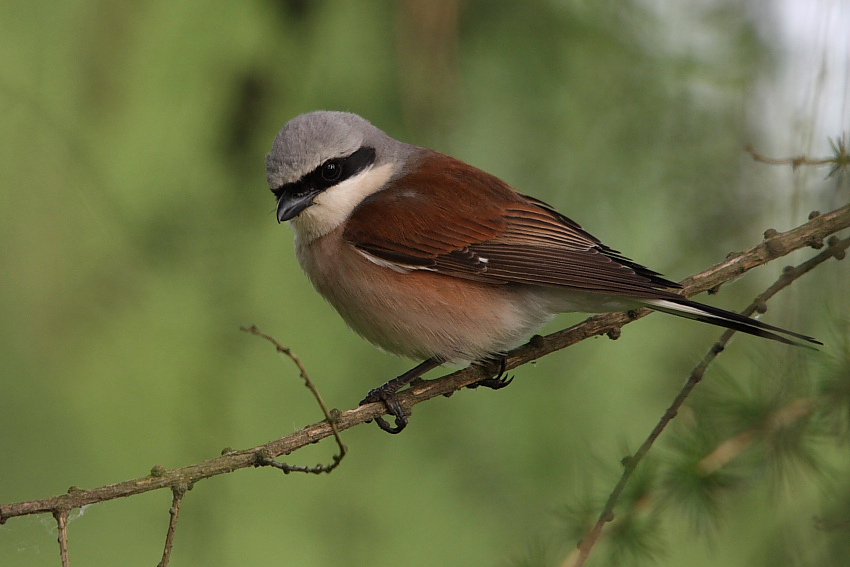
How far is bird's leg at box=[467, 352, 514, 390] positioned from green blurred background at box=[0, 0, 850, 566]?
0.56 feet

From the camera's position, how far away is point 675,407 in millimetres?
2197

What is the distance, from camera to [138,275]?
131 inches

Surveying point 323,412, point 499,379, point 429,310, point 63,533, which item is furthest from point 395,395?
point 63,533

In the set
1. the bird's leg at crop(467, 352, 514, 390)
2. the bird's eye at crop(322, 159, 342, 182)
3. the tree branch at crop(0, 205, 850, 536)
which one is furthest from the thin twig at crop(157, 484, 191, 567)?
the bird's eye at crop(322, 159, 342, 182)

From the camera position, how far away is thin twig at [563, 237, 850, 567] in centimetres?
209

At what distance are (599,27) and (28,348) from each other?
9.02 feet

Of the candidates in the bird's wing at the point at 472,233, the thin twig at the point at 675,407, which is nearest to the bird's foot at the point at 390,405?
the bird's wing at the point at 472,233

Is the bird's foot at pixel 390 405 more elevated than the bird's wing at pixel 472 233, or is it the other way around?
the bird's wing at pixel 472 233

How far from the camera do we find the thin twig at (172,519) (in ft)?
6.12

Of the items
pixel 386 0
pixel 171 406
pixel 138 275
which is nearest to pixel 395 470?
pixel 171 406

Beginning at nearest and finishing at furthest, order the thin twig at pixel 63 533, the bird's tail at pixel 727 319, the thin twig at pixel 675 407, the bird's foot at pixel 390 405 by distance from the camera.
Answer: the thin twig at pixel 63 533 → the thin twig at pixel 675 407 → the bird's tail at pixel 727 319 → the bird's foot at pixel 390 405

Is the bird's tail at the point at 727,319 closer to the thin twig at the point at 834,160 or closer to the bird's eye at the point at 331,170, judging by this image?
the thin twig at the point at 834,160

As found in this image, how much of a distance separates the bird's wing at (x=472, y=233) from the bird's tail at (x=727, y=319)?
0.33 metres

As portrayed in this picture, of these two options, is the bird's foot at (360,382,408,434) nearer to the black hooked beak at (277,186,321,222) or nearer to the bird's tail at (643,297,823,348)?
the black hooked beak at (277,186,321,222)
